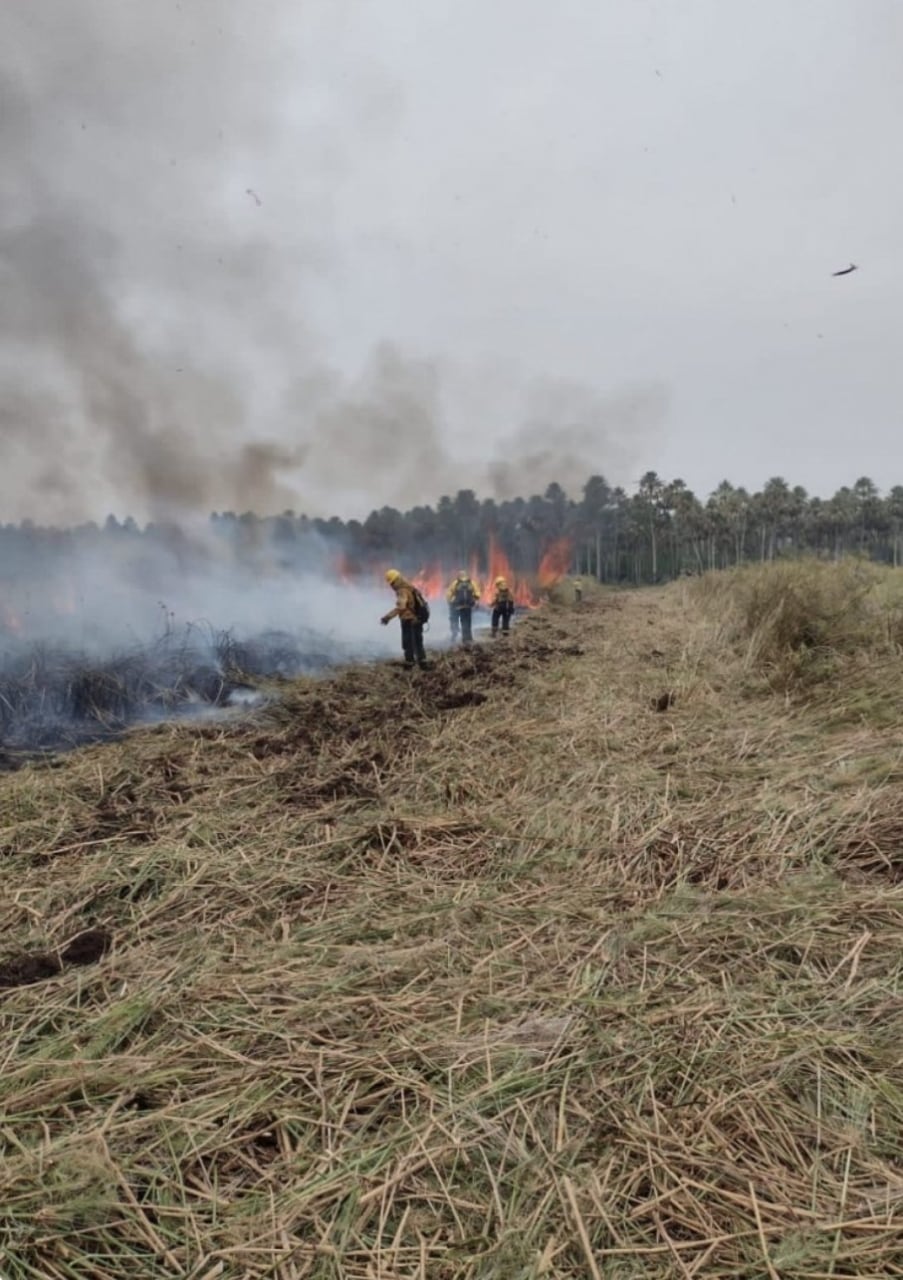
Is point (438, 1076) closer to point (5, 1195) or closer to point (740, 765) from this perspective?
point (5, 1195)

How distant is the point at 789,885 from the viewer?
2.95 metres

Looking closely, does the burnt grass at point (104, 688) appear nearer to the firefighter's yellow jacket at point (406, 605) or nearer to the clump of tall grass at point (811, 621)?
the firefighter's yellow jacket at point (406, 605)

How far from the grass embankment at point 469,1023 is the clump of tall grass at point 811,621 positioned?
96.9 inches

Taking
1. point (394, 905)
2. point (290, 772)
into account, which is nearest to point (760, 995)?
point (394, 905)

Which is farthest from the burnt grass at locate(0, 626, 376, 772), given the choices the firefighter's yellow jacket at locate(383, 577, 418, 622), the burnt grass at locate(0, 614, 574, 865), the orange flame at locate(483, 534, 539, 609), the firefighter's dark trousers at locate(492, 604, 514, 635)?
the orange flame at locate(483, 534, 539, 609)

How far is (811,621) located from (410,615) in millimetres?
6224

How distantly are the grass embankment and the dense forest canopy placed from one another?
2520 centimetres

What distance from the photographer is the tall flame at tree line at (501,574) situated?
103 ft

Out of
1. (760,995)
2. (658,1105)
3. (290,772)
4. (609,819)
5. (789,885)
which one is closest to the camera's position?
(658,1105)

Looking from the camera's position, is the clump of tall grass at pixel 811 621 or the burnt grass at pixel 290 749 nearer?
the burnt grass at pixel 290 749

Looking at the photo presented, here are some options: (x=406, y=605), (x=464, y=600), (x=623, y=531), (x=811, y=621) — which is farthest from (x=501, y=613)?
(x=623, y=531)

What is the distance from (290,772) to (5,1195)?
343 centimetres

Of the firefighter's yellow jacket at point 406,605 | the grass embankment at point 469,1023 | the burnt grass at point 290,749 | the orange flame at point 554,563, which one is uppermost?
the orange flame at point 554,563

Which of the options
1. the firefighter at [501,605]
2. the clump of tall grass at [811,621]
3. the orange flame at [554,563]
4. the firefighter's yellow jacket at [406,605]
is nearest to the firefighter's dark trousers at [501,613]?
the firefighter at [501,605]
